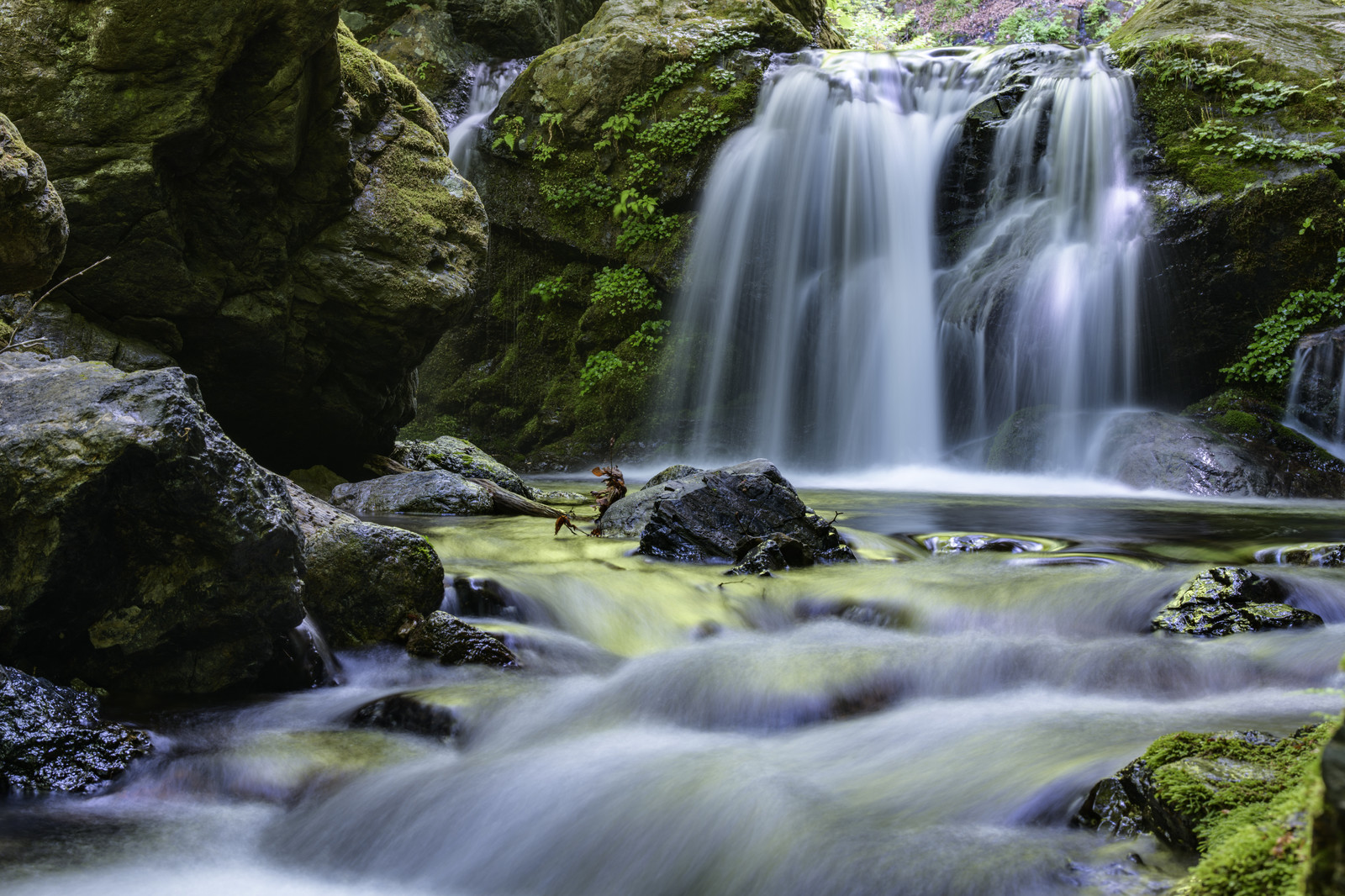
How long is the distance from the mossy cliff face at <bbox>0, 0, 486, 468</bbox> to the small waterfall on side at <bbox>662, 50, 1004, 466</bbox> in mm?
5235

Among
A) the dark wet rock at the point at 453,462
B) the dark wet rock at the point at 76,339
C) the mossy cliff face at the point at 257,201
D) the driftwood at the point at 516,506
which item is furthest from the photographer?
the dark wet rock at the point at 453,462

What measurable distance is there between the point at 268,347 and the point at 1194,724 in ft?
20.0

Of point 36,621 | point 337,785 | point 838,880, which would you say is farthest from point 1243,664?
point 36,621

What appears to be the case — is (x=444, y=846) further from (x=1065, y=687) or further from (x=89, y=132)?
(x=89, y=132)

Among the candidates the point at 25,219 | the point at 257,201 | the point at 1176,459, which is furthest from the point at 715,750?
the point at 1176,459

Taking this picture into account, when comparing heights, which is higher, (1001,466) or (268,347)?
(268,347)

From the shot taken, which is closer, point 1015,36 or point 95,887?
point 95,887

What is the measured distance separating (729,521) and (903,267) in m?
7.41

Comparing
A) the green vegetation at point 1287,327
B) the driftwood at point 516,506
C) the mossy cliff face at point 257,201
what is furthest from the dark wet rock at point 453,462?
the green vegetation at point 1287,327

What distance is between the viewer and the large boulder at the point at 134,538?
8.41 feet

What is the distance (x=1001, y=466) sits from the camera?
10.0 metres

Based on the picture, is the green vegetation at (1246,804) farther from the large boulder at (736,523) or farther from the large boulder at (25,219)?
the large boulder at (25,219)

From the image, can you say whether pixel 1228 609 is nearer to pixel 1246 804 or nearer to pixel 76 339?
pixel 1246 804

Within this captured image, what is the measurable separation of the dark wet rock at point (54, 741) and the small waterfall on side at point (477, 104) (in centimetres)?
1194
